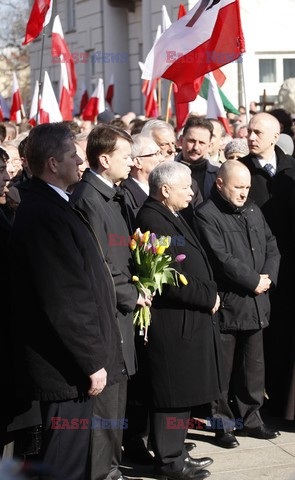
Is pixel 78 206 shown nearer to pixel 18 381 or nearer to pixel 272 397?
pixel 18 381

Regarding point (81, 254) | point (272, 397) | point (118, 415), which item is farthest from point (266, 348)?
point (81, 254)

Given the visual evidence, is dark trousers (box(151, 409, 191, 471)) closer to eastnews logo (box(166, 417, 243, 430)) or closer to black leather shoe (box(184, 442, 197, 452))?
eastnews logo (box(166, 417, 243, 430))

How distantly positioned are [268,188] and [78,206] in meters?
2.42

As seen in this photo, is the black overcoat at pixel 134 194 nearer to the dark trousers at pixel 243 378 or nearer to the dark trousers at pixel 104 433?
the dark trousers at pixel 243 378

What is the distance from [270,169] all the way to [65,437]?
11.5ft

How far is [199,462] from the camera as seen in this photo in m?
5.55

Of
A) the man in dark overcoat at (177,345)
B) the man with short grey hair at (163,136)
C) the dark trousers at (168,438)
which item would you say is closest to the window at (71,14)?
the man with short grey hair at (163,136)

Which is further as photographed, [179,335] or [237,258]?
[237,258]

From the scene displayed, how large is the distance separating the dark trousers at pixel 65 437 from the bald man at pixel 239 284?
1.91m

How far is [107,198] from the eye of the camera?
5168mm

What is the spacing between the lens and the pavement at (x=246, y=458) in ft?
18.1

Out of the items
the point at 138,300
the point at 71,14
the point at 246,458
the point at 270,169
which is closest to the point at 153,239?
the point at 138,300

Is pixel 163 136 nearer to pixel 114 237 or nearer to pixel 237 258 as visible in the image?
pixel 237 258

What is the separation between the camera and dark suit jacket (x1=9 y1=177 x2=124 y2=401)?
4.12m
